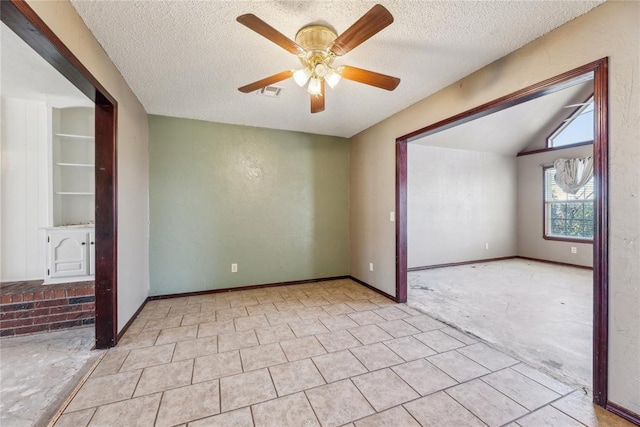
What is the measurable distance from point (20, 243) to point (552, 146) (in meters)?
9.26

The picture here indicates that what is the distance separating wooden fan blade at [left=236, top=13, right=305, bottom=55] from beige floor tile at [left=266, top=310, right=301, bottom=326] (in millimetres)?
2428

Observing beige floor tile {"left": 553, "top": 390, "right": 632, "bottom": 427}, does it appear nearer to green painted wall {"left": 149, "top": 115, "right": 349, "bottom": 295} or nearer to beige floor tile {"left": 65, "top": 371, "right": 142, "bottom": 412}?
beige floor tile {"left": 65, "top": 371, "right": 142, "bottom": 412}

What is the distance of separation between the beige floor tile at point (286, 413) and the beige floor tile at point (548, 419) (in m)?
1.16

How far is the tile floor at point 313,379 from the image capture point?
1504 mm

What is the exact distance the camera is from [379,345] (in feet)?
7.52

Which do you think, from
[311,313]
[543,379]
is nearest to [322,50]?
[311,313]

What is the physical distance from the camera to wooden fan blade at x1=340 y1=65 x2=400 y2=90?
1.89 m

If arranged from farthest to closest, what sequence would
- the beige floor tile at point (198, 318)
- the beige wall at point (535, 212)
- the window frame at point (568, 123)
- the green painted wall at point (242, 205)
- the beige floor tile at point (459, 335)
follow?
the beige wall at point (535, 212) < the window frame at point (568, 123) < the green painted wall at point (242, 205) < the beige floor tile at point (198, 318) < the beige floor tile at point (459, 335)

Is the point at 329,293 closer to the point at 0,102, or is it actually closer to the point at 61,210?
the point at 61,210

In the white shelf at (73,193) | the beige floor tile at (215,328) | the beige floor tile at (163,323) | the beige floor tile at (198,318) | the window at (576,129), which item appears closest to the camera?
the beige floor tile at (215,328)

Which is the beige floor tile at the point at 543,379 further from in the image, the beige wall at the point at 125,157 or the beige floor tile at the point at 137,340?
the beige wall at the point at 125,157

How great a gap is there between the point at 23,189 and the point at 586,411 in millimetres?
5308

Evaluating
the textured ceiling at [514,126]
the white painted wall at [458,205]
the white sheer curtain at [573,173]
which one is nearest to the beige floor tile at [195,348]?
the white painted wall at [458,205]

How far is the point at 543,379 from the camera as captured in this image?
1.85 metres
